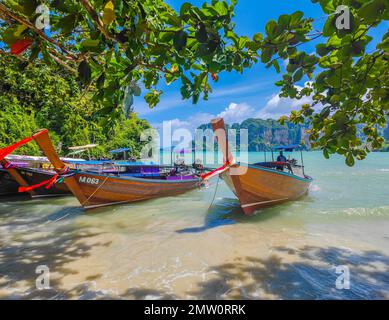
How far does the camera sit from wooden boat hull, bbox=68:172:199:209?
10.2 metres

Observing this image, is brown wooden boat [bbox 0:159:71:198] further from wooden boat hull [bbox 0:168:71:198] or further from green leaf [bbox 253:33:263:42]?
green leaf [bbox 253:33:263:42]

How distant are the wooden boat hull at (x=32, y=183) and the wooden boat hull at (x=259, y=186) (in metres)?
10.2

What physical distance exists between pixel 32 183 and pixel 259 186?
477 inches

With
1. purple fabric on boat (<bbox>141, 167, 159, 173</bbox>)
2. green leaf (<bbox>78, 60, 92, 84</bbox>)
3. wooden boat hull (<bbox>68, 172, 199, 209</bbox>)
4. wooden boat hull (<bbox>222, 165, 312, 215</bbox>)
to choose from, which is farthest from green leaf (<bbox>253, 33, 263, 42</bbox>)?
purple fabric on boat (<bbox>141, 167, 159, 173</bbox>)

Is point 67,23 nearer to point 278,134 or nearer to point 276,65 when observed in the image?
point 276,65

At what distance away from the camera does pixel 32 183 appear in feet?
42.4

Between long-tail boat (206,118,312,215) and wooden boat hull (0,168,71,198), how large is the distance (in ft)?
33.2

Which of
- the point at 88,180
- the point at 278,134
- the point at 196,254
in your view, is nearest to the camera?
the point at 196,254

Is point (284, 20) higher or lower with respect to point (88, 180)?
higher

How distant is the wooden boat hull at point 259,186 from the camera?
8.61m

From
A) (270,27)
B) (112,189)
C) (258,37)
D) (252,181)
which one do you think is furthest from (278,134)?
(270,27)
